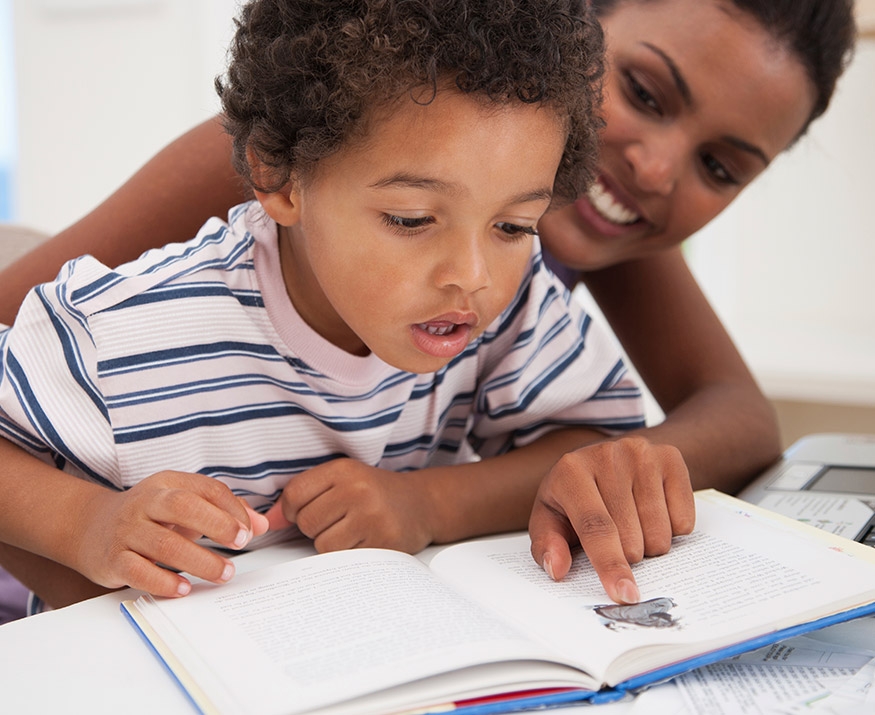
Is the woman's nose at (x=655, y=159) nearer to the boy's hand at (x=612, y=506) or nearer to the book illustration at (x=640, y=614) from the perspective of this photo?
the boy's hand at (x=612, y=506)

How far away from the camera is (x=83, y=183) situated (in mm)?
2924

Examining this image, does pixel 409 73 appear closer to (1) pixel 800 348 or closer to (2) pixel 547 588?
(2) pixel 547 588

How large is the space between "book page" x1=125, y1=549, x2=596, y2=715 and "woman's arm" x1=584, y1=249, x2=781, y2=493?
1.27 ft

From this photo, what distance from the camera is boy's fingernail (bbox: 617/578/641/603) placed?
58cm

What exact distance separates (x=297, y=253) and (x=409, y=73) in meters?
0.23

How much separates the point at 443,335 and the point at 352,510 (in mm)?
151

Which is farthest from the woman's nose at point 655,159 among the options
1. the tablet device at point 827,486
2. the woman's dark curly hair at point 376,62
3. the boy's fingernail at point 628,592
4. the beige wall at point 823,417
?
the beige wall at point 823,417

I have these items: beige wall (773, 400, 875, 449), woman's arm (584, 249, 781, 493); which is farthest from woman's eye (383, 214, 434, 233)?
beige wall (773, 400, 875, 449)

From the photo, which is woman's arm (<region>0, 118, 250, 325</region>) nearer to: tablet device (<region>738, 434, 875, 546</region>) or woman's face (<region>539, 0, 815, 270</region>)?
woman's face (<region>539, 0, 815, 270</region>)

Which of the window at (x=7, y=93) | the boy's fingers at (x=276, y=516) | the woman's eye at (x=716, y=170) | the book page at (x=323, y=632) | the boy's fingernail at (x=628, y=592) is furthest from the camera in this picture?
the window at (x=7, y=93)

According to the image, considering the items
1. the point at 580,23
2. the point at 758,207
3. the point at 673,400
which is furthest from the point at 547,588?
the point at 758,207

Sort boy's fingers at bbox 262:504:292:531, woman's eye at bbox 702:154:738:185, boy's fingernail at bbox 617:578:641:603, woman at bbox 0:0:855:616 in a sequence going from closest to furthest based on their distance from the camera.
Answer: boy's fingernail at bbox 617:578:641:603, boy's fingers at bbox 262:504:292:531, woman at bbox 0:0:855:616, woman's eye at bbox 702:154:738:185

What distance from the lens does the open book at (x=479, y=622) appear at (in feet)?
1.59

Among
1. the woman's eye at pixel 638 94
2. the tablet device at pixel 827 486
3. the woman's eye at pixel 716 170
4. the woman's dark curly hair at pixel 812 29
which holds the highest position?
the woman's dark curly hair at pixel 812 29
